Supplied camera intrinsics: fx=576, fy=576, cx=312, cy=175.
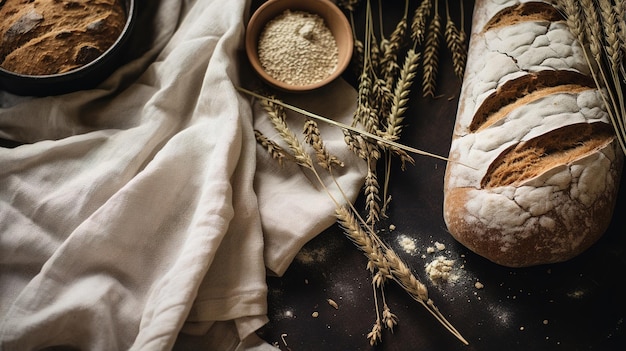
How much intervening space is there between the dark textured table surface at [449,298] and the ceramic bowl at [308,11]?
0.42m

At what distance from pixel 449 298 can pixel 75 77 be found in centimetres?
116

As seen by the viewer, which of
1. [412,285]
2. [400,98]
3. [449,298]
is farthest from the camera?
[400,98]

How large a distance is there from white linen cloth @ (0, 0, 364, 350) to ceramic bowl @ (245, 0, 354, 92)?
0.04 meters

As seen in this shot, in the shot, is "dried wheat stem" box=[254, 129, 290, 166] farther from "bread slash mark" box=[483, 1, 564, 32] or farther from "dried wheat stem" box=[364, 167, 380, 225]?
"bread slash mark" box=[483, 1, 564, 32]

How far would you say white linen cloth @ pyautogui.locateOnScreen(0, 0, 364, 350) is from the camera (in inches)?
55.8

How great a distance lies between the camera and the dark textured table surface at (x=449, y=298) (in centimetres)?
154

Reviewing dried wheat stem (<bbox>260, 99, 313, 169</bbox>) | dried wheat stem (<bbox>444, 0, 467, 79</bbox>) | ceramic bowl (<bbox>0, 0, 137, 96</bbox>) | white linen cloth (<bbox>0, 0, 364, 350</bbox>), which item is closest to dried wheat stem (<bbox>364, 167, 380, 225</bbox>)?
white linen cloth (<bbox>0, 0, 364, 350</bbox>)

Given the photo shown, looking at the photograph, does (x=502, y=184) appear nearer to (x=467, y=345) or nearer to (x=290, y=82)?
(x=467, y=345)

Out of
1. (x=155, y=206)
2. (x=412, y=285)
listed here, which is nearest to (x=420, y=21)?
(x=412, y=285)

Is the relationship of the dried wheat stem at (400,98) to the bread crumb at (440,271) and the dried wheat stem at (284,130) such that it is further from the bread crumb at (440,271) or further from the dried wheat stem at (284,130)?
the bread crumb at (440,271)

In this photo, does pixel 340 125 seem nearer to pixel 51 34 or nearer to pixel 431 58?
pixel 431 58

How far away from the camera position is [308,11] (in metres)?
1.75

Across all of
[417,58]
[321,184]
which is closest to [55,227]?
[321,184]

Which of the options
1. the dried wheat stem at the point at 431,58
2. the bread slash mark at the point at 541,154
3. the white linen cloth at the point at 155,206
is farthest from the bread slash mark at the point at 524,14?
the white linen cloth at the point at 155,206
